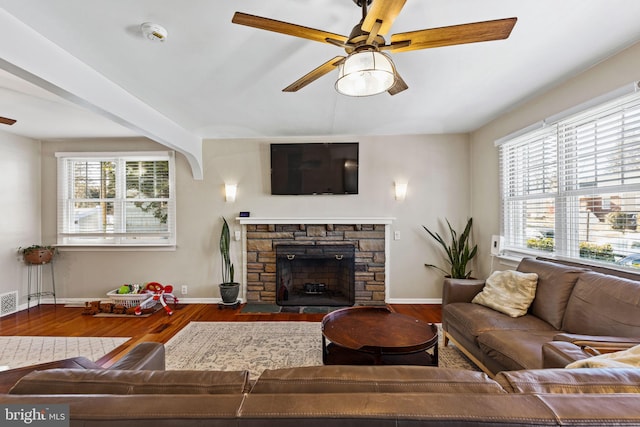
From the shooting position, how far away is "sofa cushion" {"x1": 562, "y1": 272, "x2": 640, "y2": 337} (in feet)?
5.27

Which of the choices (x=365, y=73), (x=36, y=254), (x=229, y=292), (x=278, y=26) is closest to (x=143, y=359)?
Answer: (x=278, y=26)

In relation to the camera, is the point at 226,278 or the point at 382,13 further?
the point at 226,278

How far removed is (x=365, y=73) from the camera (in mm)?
1477

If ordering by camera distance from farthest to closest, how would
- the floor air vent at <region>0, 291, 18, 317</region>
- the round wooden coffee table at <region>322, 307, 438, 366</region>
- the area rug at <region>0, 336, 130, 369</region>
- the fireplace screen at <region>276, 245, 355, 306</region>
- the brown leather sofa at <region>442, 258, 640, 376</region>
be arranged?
the fireplace screen at <region>276, 245, 355, 306</region> < the floor air vent at <region>0, 291, 18, 317</region> < the area rug at <region>0, 336, 130, 369</region> < the round wooden coffee table at <region>322, 307, 438, 366</region> < the brown leather sofa at <region>442, 258, 640, 376</region>

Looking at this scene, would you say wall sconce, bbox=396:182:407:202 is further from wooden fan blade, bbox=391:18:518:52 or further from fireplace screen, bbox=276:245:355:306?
wooden fan blade, bbox=391:18:518:52

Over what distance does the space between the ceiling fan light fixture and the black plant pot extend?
3.09m

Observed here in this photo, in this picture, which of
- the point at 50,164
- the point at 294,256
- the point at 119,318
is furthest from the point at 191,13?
the point at 50,164

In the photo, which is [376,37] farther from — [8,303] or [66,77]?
[8,303]

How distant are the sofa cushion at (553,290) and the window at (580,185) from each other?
1.18ft

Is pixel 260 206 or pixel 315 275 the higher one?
pixel 260 206

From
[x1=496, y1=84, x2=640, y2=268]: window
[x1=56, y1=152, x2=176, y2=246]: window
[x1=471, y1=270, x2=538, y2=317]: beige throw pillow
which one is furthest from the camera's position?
[x1=56, y1=152, x2=176, y2=246]: window

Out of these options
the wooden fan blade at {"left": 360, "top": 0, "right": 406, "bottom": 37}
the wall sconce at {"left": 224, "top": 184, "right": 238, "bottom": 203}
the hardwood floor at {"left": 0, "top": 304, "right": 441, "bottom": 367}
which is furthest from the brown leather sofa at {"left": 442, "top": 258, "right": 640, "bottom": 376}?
the wall sconce at {"left": 224, "top": 184, "right": 238, "bottom": 203}

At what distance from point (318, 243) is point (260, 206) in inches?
39.7

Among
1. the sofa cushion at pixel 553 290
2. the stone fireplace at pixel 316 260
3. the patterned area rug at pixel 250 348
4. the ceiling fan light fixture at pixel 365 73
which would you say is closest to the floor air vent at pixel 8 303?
the patterned area rug at pixel 250 348
